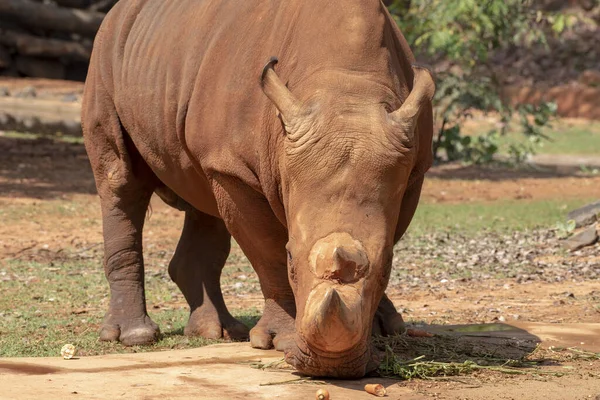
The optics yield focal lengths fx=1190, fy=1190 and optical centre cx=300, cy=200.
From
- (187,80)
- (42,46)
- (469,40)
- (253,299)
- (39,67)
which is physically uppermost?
(42,46)

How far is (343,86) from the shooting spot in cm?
530

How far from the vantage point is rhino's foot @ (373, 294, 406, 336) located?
6.71 metres

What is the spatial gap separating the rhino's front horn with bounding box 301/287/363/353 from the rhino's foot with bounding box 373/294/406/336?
5.93ft

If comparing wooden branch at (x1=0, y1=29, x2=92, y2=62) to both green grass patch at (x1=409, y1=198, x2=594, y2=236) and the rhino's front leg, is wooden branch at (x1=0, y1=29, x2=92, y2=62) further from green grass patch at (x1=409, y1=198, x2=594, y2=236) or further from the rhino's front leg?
the rhino's front leg

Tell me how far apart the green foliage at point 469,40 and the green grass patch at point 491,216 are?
3.12 meters

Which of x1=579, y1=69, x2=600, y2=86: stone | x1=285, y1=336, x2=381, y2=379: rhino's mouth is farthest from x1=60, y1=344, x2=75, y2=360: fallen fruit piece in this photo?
x1=579, y1=69, x2=600, y2=86: stone

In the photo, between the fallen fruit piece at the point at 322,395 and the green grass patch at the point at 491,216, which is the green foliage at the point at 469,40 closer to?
the green grass patch at the point at 491,216

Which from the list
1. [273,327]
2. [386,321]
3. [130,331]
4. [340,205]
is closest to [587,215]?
[386,321]

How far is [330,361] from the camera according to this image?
516 centimetres

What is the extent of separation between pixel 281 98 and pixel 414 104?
58cm

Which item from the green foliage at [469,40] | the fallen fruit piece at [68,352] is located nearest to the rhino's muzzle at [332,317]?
the fallen fruit piece at [68,352]

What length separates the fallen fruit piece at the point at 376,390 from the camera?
512 cm

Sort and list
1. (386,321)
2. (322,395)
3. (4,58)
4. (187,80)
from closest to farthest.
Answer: (322,395) → (187,80) → (386,321) → (4,58)

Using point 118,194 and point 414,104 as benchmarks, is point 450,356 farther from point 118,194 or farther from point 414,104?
point 118,194
